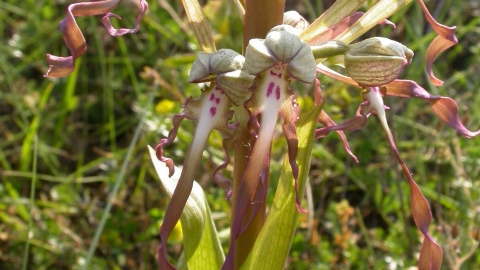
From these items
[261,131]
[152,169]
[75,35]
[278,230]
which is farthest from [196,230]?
[152,169]

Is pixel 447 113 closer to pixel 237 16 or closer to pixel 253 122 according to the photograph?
pixel 253 122

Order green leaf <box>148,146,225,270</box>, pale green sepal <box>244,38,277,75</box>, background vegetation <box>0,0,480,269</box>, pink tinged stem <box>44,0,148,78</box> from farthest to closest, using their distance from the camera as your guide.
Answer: background vegetation <box>0,0,480,269</box> < green leaf <box>148,146,225,270</box> < pink tinged stem <box>44,0,148,78</box> < pale green sepal <box>244,38,277,75</box>

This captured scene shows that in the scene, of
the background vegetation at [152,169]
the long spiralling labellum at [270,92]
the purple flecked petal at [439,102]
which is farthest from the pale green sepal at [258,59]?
the background vegetation at [152,169]

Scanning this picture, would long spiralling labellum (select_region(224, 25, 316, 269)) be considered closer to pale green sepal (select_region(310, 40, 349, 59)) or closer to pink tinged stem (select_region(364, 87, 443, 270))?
pale green sepal (select_region(310, 40, 349, 59))

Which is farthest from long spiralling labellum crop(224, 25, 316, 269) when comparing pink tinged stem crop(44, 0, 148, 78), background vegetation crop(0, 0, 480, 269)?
background vegetation crop(0, 0, 480, 269)

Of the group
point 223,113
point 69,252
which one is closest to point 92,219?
point 69,252

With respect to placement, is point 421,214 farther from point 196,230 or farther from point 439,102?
point 196,230
